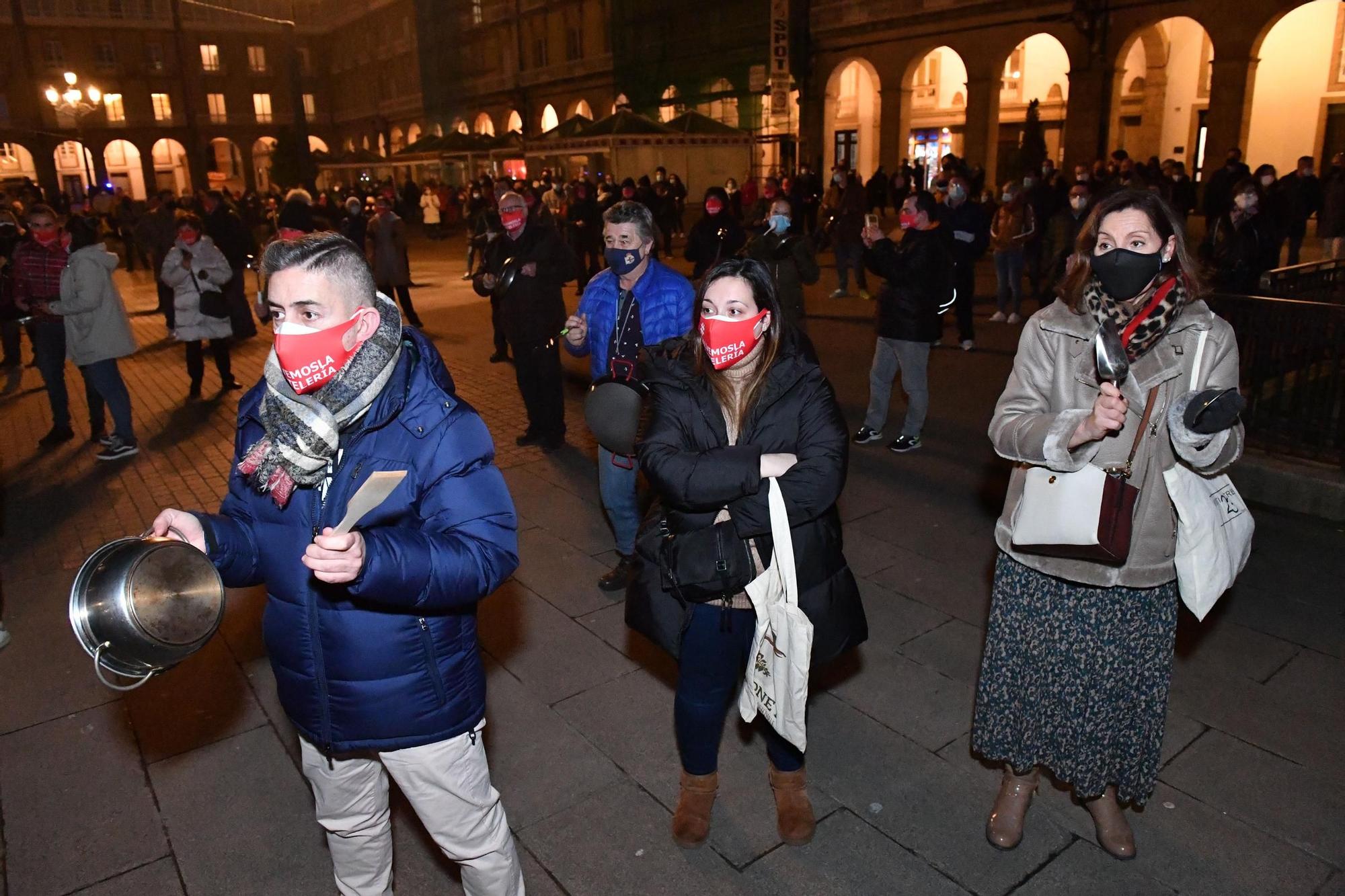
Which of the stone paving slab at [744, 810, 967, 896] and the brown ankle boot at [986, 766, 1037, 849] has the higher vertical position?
the brown ankle boot at [986, 766, 1037, 849]

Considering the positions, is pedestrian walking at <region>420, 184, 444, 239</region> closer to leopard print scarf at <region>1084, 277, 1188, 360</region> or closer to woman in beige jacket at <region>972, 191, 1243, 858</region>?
A: woman in beige jacket at <region>972, 191, 1243, 858</region>

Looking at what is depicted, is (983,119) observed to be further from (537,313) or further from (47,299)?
(47,299)

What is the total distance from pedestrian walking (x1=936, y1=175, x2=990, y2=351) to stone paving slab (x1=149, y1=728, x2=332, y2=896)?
8.83 m

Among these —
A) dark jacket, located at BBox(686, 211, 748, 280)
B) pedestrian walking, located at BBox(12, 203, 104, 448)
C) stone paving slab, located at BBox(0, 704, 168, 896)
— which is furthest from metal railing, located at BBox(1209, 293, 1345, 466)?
pedestrian walking, located at BBox(12, 203, 104, 448)

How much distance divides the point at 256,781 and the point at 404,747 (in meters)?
1.67

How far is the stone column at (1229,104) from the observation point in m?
19.4

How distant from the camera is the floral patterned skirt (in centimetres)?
276

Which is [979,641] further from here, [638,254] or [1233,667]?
[638,254]

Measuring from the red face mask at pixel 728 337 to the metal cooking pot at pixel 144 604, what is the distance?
1.43 metres

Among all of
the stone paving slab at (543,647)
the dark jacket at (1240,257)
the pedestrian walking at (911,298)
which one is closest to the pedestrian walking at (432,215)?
the dark jacket at (1240,257)

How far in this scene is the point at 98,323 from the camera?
7.43m

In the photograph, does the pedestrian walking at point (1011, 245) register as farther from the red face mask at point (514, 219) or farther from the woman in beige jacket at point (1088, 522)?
the woman in beige jacket at point (1088, 522)

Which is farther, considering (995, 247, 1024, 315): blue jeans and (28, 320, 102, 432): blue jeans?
(995, 247, 1024, 315): blue jeans

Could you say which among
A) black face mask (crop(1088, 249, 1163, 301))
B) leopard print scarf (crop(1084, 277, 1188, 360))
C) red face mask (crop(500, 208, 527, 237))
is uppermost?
red face mask (crop(500, 208, 527, 237))
